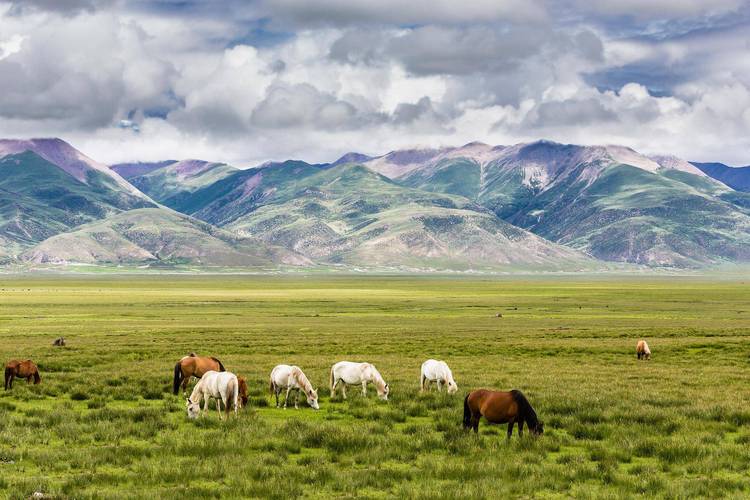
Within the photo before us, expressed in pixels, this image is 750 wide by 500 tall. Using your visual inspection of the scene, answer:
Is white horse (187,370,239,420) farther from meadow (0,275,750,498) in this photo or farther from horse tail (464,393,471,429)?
horse tail (464,393,471,429)

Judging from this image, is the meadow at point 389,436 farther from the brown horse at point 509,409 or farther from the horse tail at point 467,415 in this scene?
the brown horse at point 509,409

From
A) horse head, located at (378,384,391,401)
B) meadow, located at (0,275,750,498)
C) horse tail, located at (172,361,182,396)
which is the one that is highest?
horse tail, located at (172,361,182,396)

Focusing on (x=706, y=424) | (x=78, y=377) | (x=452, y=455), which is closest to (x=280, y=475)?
(x=452, y=455)

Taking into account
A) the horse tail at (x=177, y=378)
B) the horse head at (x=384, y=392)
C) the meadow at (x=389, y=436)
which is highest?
the horse tail at (x=177, y=378)

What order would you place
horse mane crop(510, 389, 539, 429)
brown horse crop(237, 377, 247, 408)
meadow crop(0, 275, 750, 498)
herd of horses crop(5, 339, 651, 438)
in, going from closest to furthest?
meadow crop(0, 275, 750, 498) → horse mane crop(510, 389, 539, 429) → herd of horses crop(5, 339, 651, 438) → brown horse crop(237, 377, 247, 408)

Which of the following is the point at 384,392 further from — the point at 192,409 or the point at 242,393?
the point at 192,409

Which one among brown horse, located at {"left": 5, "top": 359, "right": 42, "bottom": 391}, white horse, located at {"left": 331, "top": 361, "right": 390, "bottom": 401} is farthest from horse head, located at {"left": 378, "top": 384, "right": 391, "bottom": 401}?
brown horse, located at {"left": 5, "top": 359, "right": 42, "bottom": 391}

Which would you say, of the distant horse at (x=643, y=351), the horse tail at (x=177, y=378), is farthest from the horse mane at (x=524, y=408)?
the distant horse at (x=643, y=351)

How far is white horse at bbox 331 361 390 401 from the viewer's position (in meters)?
27.0

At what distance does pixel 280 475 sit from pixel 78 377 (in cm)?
2136

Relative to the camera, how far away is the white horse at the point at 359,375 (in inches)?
1062

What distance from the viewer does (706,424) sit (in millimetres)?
21984

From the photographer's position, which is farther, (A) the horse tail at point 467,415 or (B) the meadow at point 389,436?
(A) the horse tail at point 467,415

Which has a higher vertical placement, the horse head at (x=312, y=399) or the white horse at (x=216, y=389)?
the white horse at (x=216, y=389)
